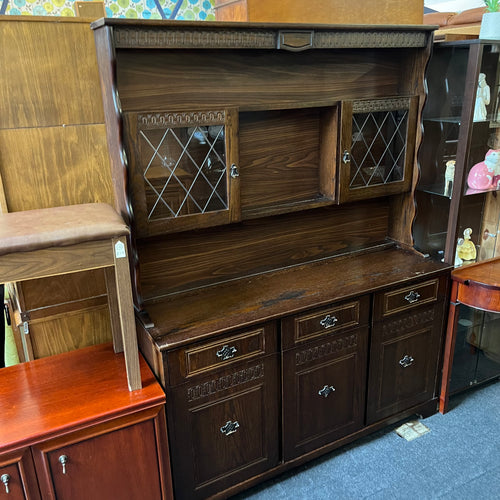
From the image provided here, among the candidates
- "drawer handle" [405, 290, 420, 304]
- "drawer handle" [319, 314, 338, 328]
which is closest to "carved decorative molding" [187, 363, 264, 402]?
"drawer handle" [319, 314, 338, 328]

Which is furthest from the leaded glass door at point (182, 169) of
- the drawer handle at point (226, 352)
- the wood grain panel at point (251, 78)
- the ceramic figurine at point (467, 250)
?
the ceramic figurine at point (467, 250)

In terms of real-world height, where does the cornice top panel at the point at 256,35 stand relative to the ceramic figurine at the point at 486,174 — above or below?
above

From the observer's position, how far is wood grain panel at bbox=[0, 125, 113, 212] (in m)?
1.69

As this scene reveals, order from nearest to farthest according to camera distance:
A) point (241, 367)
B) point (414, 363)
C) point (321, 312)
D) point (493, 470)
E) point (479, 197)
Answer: point (241, 367), point (321, 312), point (493, 470), point (414, 363), point (479, 197)

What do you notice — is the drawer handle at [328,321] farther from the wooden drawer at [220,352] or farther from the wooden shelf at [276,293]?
the wooden drawer at [220,352]

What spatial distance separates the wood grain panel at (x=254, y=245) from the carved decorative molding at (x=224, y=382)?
0.45m

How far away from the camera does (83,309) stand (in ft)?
6.33

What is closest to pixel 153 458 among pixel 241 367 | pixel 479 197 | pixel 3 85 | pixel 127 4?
pixel 241 367

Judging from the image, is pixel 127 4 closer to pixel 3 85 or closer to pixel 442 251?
pixel 3 85

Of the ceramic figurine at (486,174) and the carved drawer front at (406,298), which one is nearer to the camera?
the carved drawer front at (406,298)

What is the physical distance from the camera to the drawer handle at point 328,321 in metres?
1.93

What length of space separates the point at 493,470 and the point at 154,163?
6.30 feet

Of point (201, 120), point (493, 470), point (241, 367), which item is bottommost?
point (493, 470)

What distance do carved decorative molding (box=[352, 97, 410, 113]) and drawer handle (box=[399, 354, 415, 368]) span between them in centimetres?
113
